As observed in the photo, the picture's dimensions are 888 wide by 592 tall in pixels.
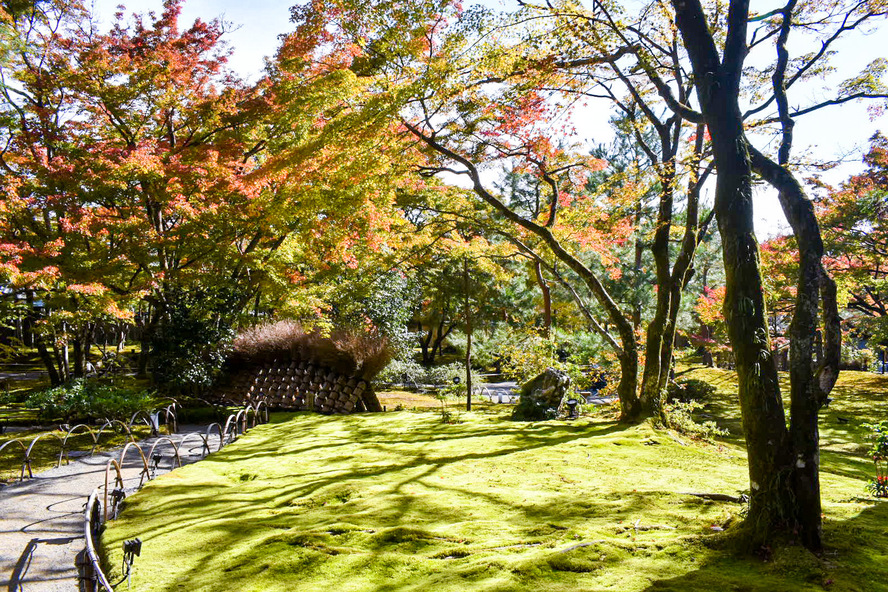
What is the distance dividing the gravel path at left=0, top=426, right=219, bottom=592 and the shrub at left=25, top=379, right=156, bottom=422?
1.40 meters

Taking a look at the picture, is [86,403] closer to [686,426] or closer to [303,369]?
[303,369]

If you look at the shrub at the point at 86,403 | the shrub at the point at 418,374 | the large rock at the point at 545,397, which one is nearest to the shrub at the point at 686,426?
the large rock at the point at 545,397

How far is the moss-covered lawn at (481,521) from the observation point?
2.45m

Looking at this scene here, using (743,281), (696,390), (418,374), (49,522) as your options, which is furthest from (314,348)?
(743,281)

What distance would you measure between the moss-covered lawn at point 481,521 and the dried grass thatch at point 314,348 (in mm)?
3853

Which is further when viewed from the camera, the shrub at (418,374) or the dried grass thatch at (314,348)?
the shrub at (418,374)

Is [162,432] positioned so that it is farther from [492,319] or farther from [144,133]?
[492,319]

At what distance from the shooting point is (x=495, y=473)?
16.0ft

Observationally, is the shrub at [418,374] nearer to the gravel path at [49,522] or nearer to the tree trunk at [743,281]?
the gravel path at [49,522]

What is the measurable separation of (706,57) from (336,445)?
231 inches

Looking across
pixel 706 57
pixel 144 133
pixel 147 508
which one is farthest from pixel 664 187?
pixel 144 133

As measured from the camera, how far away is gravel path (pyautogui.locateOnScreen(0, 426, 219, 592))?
3.09 metres

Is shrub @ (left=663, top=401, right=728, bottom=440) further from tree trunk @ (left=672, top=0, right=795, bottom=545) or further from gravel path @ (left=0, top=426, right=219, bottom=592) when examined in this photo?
gravel path @ (left=0, top=426, right=219, bottom=592)

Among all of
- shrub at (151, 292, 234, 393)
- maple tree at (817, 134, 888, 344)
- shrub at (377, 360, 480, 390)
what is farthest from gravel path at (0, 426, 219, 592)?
maple tree at (817, 134, 888, 344)
